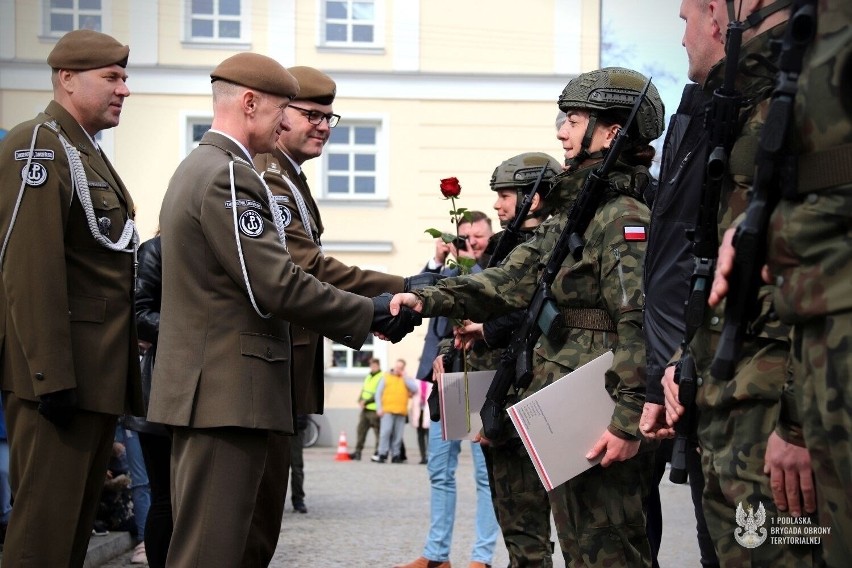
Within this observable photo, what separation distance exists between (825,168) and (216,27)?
28300 mm

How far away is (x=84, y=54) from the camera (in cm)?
548

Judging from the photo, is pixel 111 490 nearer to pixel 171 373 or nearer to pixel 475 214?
pixel 475 214

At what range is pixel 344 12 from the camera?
2964cm

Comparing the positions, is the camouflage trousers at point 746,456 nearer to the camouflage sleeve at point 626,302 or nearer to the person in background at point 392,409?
the camouflage sleeve at point 626,302

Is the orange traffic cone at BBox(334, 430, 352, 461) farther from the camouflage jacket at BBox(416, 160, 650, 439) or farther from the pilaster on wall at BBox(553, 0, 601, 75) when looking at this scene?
the camouflage jacket at BBox(416, 160, 650, 439)

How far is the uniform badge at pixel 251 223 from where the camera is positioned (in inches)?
175

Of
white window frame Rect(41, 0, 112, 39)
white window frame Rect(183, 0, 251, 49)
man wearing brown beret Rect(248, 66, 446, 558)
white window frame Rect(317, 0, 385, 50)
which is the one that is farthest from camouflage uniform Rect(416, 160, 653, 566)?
white window frame Rect(41, 0, 112, 39)

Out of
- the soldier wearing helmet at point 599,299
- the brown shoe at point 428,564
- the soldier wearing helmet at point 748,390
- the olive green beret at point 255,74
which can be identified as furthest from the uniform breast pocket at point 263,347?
the brown shoe at point 428,564

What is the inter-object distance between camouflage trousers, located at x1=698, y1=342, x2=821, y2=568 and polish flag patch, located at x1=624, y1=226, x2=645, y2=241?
1.63 m

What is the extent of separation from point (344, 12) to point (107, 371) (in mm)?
25282

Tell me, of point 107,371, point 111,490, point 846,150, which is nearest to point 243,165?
point 107,371

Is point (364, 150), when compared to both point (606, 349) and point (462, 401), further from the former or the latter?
point (606, 349)

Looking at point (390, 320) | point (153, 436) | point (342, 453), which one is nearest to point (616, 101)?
point (390, 320)

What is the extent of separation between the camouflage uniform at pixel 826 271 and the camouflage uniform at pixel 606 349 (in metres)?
1.97
